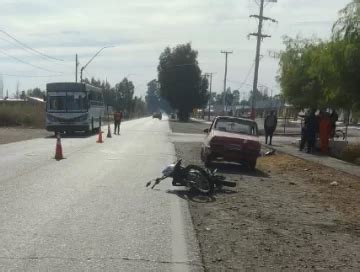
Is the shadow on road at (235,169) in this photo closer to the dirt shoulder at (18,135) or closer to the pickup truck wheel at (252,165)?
the pickup truck wheel at (252,165)

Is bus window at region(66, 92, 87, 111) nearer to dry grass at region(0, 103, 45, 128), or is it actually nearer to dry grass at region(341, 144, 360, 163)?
dry grass at region(0, 103, 45, 128)

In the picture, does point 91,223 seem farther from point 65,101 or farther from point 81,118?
point 65,101

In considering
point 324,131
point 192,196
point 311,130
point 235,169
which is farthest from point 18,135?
point 192,196

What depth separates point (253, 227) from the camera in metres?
8.88

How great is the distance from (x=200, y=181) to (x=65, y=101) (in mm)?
27451

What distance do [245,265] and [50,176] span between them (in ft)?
29.3

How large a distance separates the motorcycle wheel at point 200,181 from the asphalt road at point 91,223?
59 cm

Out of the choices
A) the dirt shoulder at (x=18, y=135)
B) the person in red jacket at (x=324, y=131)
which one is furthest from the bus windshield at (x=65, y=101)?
the person in red jacket at (x=324, y=131)

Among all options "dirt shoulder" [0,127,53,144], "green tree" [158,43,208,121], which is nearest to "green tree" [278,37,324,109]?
"dirt shoulder" [0,127,53,144]

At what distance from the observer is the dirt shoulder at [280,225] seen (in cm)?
681

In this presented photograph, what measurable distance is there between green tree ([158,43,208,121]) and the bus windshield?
190 feet

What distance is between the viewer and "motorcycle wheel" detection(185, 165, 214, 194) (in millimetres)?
12211

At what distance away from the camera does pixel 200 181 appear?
12.3 metres

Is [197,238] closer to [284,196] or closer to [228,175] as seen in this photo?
[284,196]
